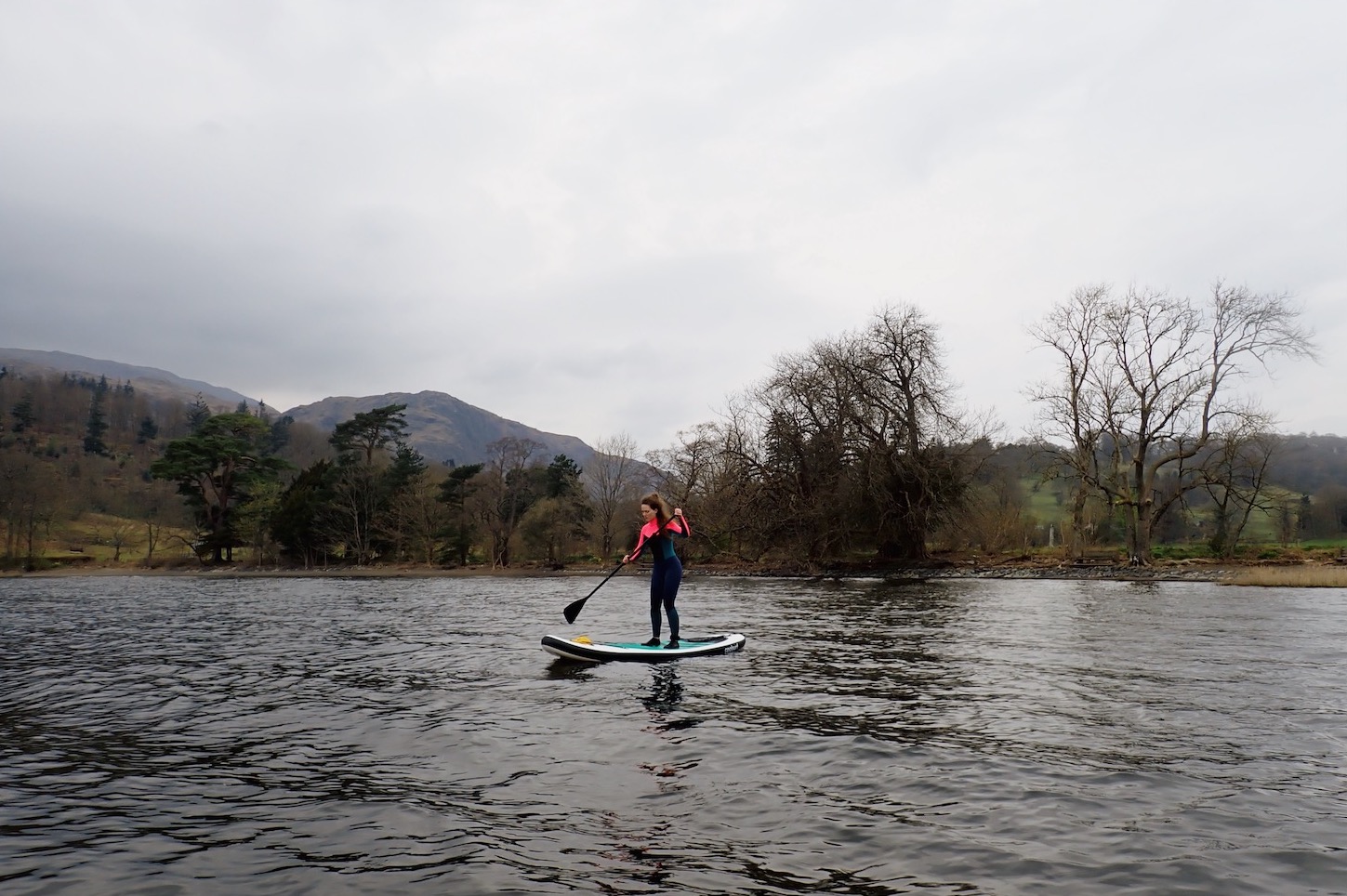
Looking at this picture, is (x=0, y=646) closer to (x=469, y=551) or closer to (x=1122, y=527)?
(x=469, y=551)

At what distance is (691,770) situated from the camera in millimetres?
6984

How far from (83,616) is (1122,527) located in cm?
5529

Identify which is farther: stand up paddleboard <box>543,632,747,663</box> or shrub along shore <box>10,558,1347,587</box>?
shrub along shore <box>10,558,1347,587</box>

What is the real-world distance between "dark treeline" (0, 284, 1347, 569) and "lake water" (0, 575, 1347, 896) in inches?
1159

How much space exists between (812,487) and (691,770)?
4085cm

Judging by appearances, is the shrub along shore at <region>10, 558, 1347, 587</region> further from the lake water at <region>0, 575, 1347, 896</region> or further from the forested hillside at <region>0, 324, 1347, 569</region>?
the lake water at <region>0, 575, 1347, 896</region>

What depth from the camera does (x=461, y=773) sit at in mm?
6895

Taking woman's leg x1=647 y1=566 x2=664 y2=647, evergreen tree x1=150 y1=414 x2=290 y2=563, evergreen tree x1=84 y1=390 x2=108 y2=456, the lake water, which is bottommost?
the lake water

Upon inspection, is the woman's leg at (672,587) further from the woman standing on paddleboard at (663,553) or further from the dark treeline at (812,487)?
the dark treeline at (812,487)

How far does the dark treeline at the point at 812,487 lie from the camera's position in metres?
42.0

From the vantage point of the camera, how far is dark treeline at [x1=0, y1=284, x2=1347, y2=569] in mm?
41969

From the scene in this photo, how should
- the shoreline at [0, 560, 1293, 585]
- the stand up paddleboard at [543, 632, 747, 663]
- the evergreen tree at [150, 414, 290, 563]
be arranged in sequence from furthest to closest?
the evergreen tree at [150, 414, 290, 563]
the shoreline at [0, 560, 1293, 585]
the stand up paddleboard at [543, 632, 747, 663]

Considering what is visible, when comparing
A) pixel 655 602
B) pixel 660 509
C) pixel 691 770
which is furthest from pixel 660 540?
pixel 691 770

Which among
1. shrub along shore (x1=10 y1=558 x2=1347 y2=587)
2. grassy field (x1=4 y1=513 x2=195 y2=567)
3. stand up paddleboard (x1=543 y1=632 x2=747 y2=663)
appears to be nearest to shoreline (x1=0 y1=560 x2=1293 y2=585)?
shrub along shore (x1=10 y1=558 x2=1347 y2=587)
